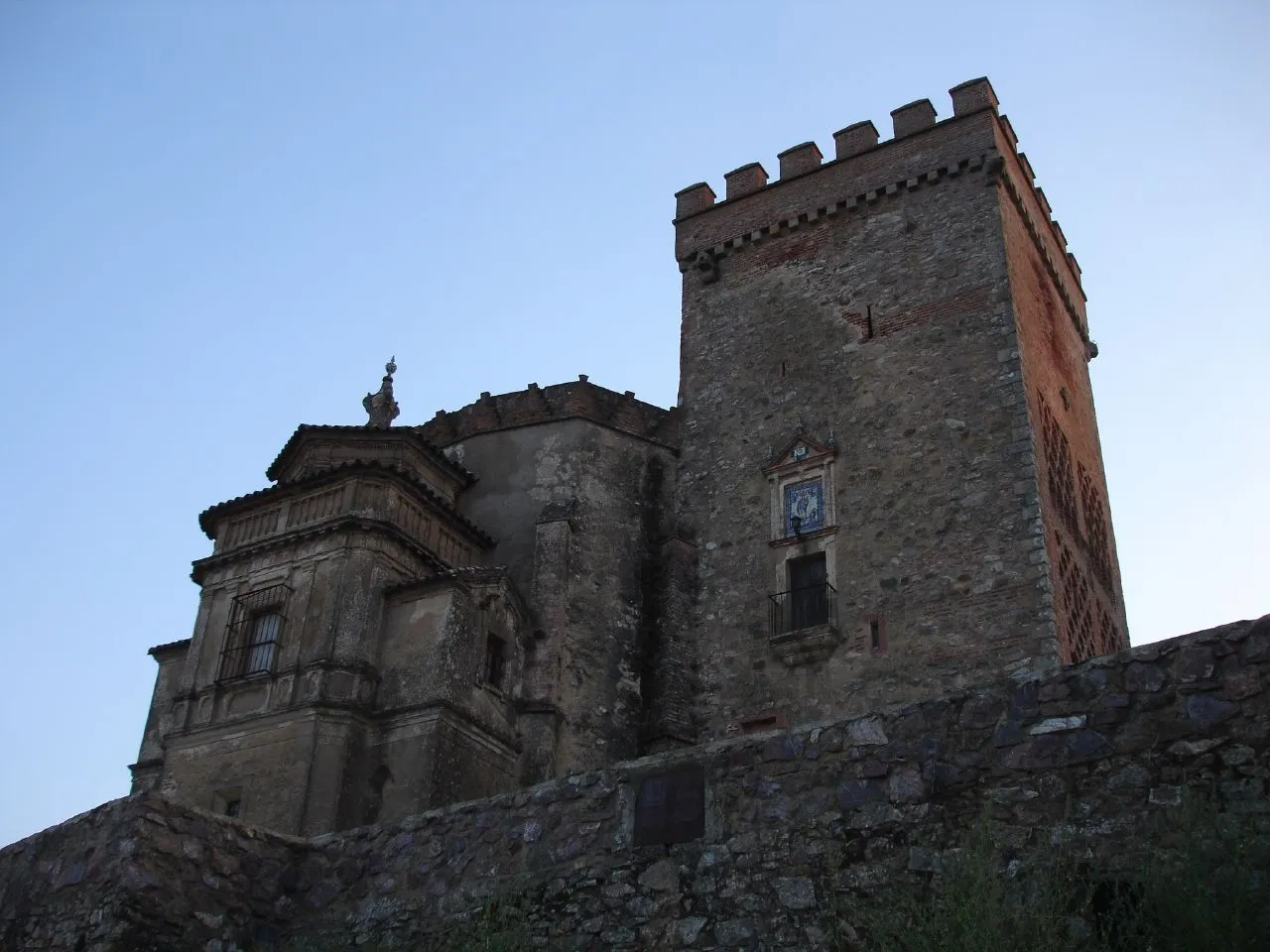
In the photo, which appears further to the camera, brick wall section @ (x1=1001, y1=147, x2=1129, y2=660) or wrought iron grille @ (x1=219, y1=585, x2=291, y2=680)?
brick wall section @ (x1=1001, y1=147, x2=1129, y2=660)

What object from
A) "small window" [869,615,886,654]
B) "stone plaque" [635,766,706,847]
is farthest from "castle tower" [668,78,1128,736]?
"stone plaque" [635,766,706,847]

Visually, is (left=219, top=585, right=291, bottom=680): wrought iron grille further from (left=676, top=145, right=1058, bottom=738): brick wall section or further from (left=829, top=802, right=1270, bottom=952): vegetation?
(left=829, top=802, right=1270, bottom=952): vegetation

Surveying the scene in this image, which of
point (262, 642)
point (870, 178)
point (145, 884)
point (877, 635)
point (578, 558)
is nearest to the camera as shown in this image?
point (145, 884)

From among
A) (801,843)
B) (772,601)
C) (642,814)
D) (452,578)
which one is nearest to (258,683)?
(452,578)

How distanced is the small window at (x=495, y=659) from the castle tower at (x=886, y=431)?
3158 millimetres

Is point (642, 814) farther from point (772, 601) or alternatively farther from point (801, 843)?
point (772, 601)

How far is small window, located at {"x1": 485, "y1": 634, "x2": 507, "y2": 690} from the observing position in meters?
20.0

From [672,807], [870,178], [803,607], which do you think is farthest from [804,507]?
[672,807]

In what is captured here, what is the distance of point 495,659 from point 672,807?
1162 cm

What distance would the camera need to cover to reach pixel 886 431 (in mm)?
20969

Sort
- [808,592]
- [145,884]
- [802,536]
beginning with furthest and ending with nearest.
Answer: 1. [802,536]
2. [808,592]
3. [145,884]

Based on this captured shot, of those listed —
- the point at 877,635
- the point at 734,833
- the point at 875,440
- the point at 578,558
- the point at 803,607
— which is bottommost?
the point at 734,833

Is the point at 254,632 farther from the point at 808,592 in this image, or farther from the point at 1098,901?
the point at 1098,901

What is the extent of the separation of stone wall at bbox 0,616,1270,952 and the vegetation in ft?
0.61
